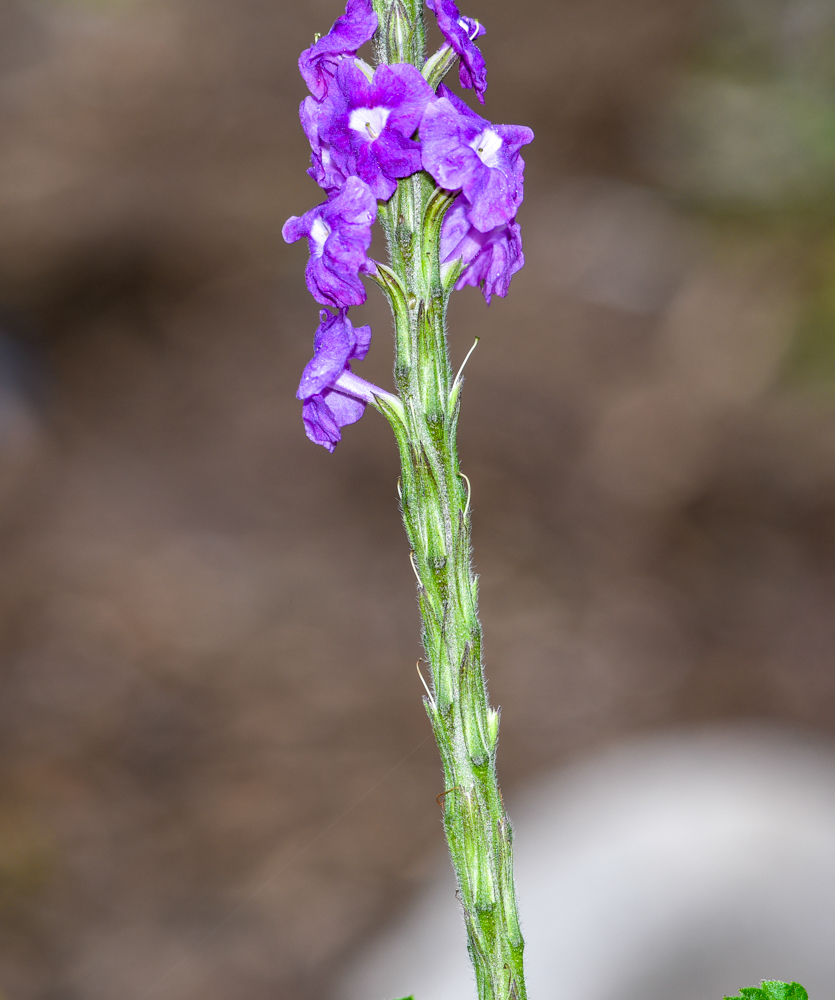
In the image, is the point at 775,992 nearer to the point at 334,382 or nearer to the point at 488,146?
the point at 334,382

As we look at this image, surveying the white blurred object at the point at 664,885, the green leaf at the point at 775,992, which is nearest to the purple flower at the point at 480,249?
the green leaf at the point at 775,992

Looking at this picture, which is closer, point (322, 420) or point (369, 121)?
point (369, 121)

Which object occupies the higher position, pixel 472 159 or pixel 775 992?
pixel 472 159

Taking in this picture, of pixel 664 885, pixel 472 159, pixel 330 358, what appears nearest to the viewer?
pixel 472 159

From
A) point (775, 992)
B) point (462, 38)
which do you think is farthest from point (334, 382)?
point (775, 992)

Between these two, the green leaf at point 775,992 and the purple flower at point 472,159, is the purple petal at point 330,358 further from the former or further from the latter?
the green leaf at point 775,992

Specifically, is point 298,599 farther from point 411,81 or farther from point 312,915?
point 411,81

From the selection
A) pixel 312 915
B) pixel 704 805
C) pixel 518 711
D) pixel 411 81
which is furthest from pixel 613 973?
pixel 411 81
